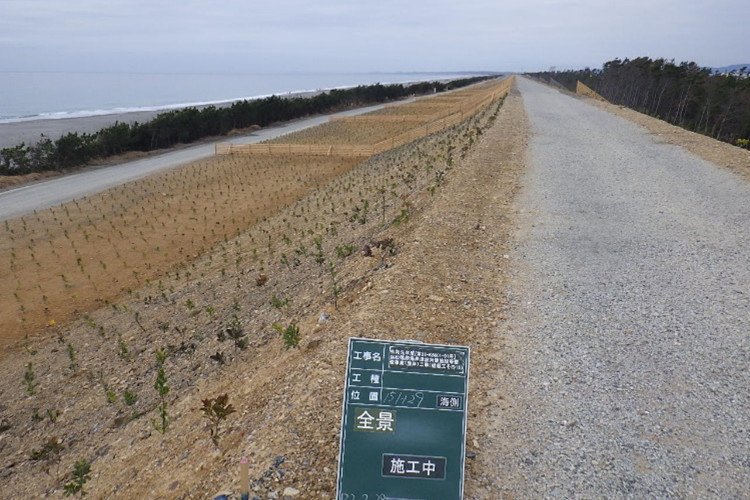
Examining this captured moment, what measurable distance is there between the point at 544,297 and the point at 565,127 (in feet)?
63.8

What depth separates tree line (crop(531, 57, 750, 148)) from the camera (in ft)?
146

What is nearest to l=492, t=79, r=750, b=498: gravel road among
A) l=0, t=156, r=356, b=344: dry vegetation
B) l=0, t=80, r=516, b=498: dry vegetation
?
l=0, t=80, r=516, b=498: dry vegetation

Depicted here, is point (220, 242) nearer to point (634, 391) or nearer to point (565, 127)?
point (634, 391)

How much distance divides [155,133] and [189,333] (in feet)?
114

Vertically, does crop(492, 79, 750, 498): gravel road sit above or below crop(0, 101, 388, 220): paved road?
above

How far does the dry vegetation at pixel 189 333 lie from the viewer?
15.8 feet

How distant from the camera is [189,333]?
9062mm

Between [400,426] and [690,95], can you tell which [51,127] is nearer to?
[400,426]

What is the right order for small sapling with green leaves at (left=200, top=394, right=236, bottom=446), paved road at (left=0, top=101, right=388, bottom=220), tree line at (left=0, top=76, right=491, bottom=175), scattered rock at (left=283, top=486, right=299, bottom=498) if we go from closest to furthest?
scattered rock at (left=283, top=486, right=299, bottom=498) → small sapling with green leaves at (left=200, top=394, right=236, bottom=446) → paved road at (left=0, top=101, right=388, bottom=220) → tree line at (left=0, top=76, right=491, bottom=175)

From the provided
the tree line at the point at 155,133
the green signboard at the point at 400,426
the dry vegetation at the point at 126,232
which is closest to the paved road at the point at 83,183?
the dry vegetation at the point at 126,232

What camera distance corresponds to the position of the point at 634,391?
4973 millimetres

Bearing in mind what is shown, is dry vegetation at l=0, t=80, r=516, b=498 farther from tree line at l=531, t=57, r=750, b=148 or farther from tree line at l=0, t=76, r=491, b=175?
tree line at l=531, t=57, r=750, b=148

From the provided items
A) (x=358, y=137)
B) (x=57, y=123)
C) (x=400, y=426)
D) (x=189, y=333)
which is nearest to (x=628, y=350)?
(x=400, y=426)

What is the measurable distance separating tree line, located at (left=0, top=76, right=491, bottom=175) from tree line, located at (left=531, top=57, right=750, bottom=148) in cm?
3741
